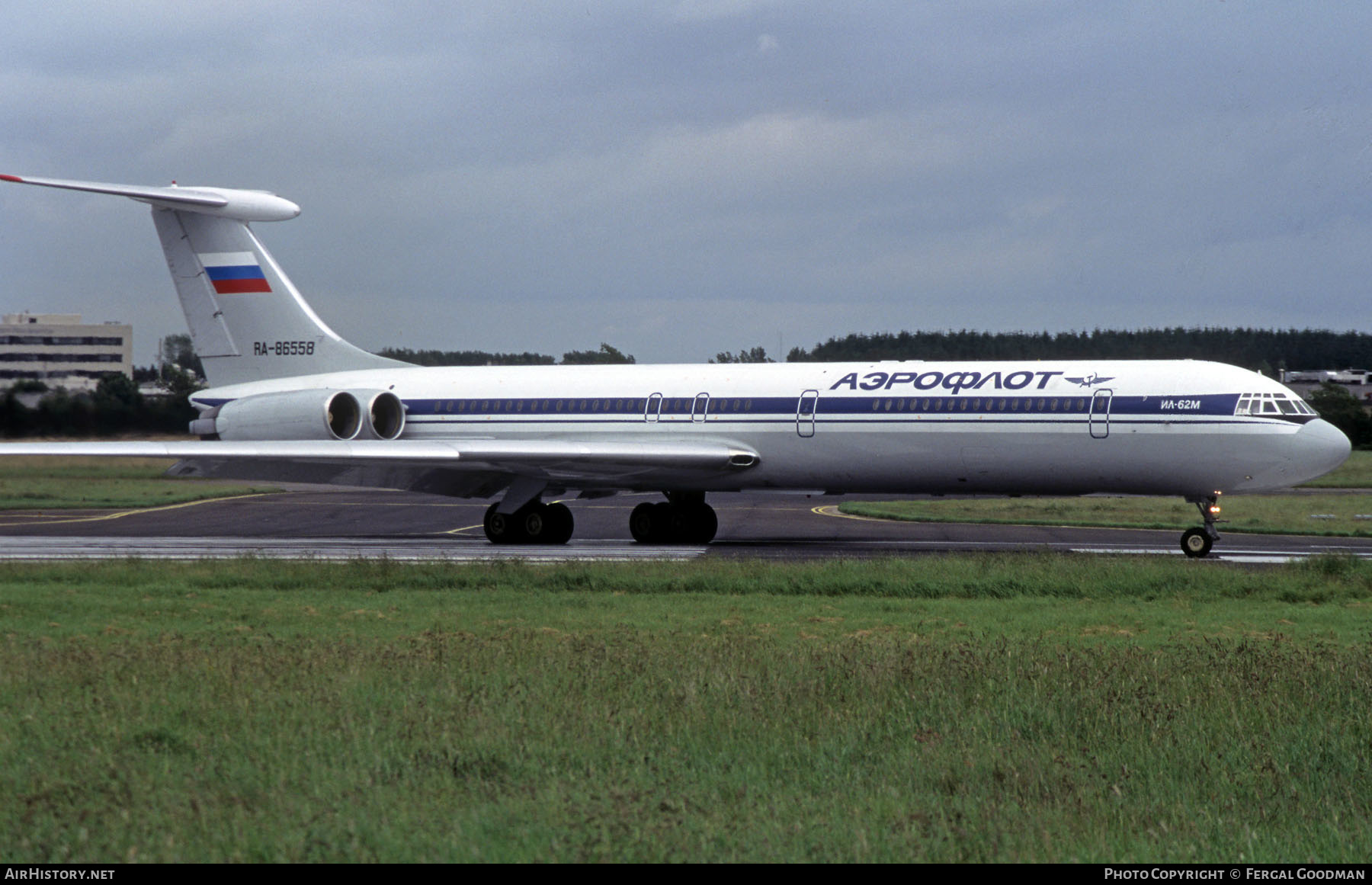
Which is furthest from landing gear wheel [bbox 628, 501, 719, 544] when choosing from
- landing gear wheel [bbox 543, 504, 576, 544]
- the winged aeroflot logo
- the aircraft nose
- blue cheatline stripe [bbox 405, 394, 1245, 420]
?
the aircraft nose

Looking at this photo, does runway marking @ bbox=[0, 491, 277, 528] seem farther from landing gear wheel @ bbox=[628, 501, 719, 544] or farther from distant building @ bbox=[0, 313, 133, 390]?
distant building @ bbox=[0, 313, 133, 390]

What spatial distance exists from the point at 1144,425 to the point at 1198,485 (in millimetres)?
1459

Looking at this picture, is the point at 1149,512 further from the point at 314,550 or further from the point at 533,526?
the point at 314,550

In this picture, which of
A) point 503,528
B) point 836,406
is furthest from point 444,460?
point 836,406

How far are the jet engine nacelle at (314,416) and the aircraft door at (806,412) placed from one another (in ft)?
31.5

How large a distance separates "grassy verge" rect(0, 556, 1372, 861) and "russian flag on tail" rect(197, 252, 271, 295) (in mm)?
18424

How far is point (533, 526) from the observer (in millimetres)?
29109

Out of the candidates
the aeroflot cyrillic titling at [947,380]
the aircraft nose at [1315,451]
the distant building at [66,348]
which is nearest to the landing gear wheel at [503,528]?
the aeroflot cyrillic titling at [947,380]

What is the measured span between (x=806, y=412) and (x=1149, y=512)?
19.1 metres

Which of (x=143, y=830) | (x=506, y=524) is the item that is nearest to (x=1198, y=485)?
(x=506, y=524)

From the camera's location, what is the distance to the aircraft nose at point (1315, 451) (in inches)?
936

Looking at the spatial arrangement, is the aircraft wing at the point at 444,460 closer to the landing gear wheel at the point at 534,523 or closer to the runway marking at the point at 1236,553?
the landing gear wheel at the point at 534,523
